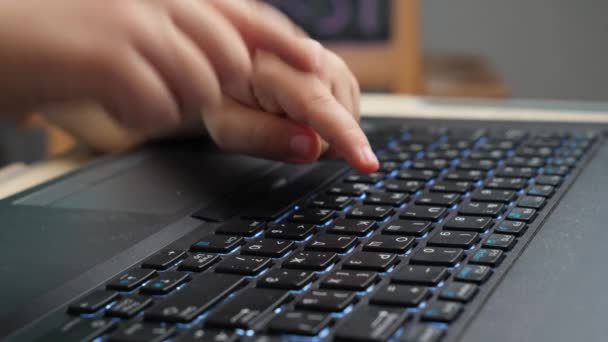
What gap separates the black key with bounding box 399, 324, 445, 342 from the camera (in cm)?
29

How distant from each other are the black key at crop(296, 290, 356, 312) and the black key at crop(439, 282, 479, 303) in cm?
4

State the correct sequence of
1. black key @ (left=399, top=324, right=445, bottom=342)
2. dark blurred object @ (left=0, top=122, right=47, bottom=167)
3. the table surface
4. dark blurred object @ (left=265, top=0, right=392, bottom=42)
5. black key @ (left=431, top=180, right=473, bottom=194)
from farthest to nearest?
dark blurred object @ (left=265, top=0, right=392, bottom=42) → dark blurred object @ (left=0, top=122, right=47, bottom=167) → the table surface → black key @ (left=431, top=180, right=473, bottom=194) → black key @ (left=399, top=324, right=445, bottom=342)

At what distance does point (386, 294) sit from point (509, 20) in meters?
1.93

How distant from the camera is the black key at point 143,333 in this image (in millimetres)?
306

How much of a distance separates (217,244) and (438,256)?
0.37 feet

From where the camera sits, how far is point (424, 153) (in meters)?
0.61

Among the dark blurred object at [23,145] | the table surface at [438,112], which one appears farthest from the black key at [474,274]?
the dark blurred object at [23,145]

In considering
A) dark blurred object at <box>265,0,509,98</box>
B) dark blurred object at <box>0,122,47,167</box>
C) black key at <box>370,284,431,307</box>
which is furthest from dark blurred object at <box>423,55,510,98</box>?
black key at <box>370,284,431,307</box>

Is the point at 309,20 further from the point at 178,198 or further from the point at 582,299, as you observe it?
the point at 582,299

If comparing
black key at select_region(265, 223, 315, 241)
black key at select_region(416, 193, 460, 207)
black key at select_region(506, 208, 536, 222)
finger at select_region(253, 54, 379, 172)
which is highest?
finger at select_region(253, 54, 379, 172)

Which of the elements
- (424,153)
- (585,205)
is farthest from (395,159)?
(585,205)

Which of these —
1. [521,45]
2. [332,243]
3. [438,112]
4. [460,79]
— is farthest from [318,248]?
[521,45]

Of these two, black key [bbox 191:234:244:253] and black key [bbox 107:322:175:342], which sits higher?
black key [bbox 107:322:175:342]

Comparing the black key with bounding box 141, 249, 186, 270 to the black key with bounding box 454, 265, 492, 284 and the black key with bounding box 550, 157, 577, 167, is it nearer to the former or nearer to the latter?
the black key with bounding box 454, 265, 492, 284
